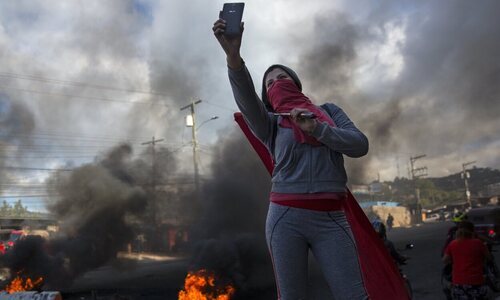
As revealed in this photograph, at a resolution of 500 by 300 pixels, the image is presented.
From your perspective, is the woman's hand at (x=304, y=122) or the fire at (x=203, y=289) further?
the fire at (x=203, y=289)

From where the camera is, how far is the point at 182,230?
2095cm

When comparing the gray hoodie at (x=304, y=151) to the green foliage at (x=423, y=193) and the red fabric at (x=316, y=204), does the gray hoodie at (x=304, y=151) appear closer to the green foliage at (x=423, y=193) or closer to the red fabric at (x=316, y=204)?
the red fabric at (x=316, y=204)

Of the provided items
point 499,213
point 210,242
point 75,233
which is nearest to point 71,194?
point 75,233

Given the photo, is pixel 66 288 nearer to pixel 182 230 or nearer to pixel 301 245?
pixel 182 230

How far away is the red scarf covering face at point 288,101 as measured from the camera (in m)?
1.61

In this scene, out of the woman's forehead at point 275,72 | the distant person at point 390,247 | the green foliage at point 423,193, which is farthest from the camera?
the green foliage at point 423,193

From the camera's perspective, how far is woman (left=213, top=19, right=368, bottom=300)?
1439 mm

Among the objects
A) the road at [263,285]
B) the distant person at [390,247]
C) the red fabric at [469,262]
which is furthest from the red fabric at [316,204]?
the distant person at [390,247]

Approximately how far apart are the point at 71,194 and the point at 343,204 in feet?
70.7

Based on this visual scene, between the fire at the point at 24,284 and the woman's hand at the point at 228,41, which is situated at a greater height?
the woman's hand at the point at 228,41

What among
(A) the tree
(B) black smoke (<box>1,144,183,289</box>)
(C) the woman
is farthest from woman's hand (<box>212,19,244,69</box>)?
(A) the tree

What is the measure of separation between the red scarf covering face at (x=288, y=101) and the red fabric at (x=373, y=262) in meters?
0.34

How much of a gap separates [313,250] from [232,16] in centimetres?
89

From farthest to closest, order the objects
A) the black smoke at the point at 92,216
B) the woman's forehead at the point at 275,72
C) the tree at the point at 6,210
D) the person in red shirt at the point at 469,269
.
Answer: the tree at the point at 6,210 → the black smoke at the point at 92,216 → the person in red shirt at the point at 469,269 → the woman's forehead at the point at 275,72
